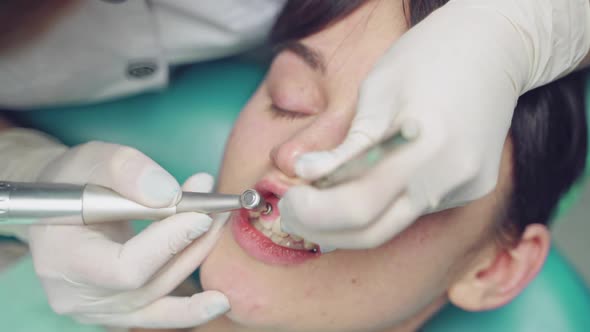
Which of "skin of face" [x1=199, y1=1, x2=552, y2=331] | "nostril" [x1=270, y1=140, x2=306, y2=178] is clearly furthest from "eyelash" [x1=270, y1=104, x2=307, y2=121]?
"nostril" [x1=270, y1=140, x2=306, y2=178]

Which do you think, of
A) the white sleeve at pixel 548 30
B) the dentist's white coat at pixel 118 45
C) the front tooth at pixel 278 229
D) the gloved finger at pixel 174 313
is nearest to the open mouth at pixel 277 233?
the front tooth at pixel 278 229

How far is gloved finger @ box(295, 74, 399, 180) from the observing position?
0.59 m

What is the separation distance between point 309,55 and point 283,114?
0.33ft

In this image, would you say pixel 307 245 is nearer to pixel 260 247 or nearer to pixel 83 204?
pixel 260 247

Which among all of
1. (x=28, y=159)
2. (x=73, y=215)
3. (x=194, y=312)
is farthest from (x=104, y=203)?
(x=28, y=159)

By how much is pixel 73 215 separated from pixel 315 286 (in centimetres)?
35

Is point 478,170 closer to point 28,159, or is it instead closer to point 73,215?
point 73,215

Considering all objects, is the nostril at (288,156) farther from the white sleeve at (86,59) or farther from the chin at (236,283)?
the white sleeve at (86,59)

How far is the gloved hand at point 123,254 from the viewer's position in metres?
0.80

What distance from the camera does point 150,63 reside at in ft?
4.07

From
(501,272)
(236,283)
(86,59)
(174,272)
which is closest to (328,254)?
(236,283)

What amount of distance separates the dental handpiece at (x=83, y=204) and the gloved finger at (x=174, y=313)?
0.15 metres

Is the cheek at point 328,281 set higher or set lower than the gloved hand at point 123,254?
lower

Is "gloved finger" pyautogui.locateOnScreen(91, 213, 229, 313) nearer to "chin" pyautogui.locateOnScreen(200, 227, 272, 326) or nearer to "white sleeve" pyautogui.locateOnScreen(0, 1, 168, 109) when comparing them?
"chin" pyautogui.locateOnScreen(200, 227, 272, 326)
